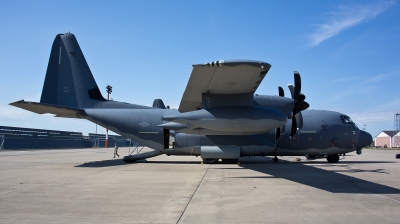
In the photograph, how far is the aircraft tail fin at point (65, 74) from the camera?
2044 cm

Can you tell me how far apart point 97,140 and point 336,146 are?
67092mm

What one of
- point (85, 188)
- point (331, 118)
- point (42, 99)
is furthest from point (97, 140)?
point (85, 188)

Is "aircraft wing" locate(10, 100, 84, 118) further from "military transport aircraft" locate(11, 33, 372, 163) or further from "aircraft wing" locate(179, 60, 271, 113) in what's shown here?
"aircraft wing" locate(179, 60, 271, 113)

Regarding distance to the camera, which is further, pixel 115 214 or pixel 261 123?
pixel 261 123

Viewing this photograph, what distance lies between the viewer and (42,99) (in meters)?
20.2

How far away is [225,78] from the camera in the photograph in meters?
13.3

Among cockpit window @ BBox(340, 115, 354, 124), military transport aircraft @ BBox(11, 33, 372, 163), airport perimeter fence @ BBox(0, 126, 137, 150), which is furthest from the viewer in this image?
airport perimeter fence @ BBox(0, 126, 137, 150)

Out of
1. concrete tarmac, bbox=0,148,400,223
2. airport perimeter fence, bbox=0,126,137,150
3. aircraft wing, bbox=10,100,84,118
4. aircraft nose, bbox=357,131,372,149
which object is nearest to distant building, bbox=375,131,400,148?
airport perimeter fence, bbox=0,126,137,150

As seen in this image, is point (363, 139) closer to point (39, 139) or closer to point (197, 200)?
point (197, 200)

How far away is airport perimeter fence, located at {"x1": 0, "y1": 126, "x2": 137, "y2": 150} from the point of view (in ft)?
154

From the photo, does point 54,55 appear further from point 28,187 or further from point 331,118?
point 331,118

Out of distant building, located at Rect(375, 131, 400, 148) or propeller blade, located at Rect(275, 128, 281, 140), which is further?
distant building, located at Rect(375, 131, 400, 148)

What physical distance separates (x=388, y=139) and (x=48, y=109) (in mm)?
123841

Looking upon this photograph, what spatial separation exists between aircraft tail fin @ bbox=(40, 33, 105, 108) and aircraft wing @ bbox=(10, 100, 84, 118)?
3.79 ft
